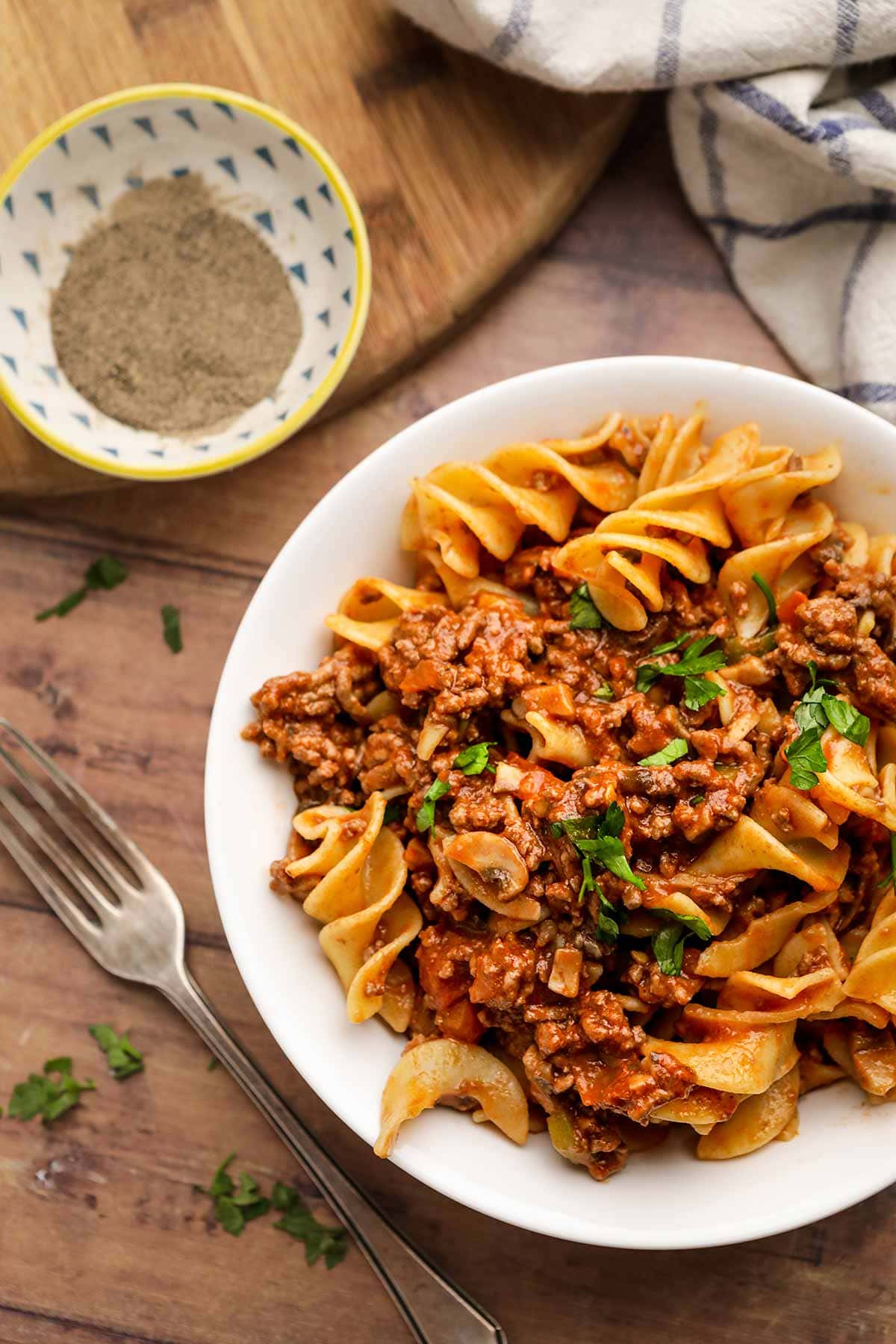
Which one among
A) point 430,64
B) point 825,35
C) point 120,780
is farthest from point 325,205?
point 120,780

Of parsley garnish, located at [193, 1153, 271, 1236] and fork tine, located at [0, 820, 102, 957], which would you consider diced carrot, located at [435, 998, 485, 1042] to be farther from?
fork tine, located at [0, 820, 102, 957]

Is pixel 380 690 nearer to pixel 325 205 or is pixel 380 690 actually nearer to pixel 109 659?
pixel 109 659

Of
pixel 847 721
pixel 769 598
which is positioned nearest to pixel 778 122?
pixel 769 598

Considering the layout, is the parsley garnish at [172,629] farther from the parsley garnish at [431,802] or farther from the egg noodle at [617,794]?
the parsley garnish at [431,802]

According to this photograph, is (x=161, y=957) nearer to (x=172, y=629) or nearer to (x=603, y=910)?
(x=172, y=629)

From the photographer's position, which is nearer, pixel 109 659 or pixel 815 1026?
pixel 815 1026

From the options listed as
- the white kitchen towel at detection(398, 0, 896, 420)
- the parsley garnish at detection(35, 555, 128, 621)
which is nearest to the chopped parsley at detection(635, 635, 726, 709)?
the white kitchen towel at detection(398, 0, 896, 420)
